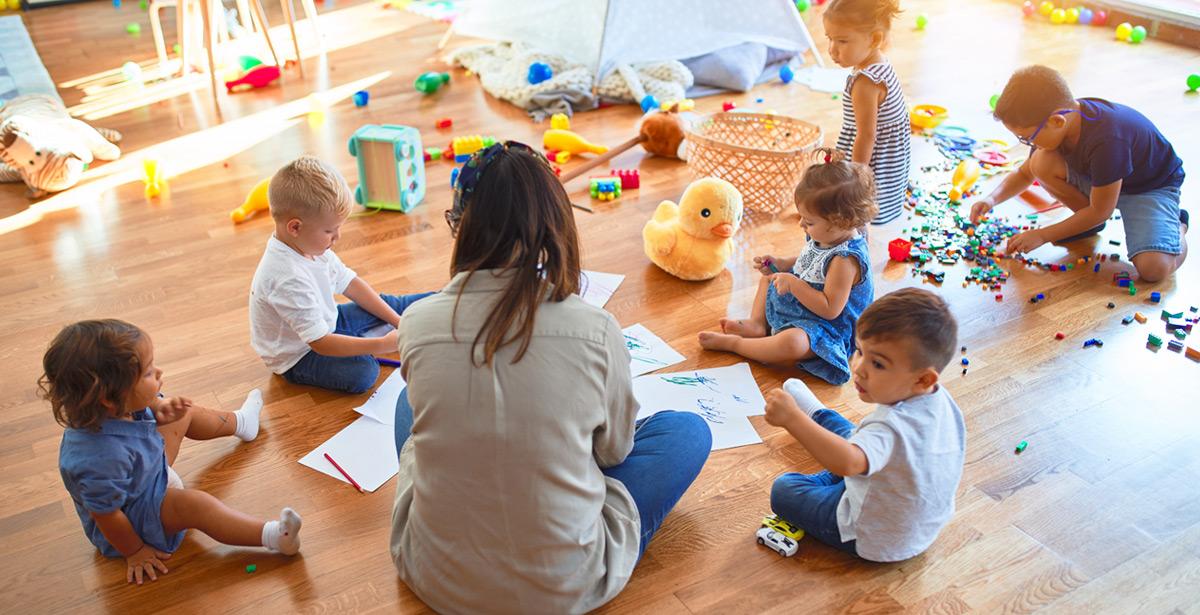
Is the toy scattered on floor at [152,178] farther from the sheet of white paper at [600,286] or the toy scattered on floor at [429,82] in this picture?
the sheet of white paper at [600,286]

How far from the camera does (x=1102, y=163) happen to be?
2.45m

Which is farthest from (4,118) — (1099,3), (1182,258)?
(1099,3)

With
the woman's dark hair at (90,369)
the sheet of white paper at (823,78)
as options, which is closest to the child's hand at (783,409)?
the woman's dark hair at (90,369)

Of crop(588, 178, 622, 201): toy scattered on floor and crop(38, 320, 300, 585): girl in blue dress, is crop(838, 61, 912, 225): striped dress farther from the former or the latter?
crop(38, 320, 300, 585): girl in blue dress

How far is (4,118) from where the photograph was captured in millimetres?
3207

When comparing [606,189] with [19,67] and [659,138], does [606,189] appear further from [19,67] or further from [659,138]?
[19,67]

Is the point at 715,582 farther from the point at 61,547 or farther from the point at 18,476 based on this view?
the point at 18,476

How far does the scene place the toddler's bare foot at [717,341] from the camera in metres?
2.17

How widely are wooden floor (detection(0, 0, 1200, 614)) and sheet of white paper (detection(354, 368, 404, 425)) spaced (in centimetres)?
5

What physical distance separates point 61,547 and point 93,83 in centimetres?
306

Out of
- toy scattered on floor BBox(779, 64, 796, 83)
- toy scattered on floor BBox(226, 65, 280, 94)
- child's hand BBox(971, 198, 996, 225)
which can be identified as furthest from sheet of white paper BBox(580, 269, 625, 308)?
toy scattered on floor BBox(226, 65, 280, 94)

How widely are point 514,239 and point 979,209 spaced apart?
1.90 meters

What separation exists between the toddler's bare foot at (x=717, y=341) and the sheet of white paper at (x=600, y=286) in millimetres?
302

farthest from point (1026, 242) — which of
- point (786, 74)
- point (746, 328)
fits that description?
point (786, 74)
